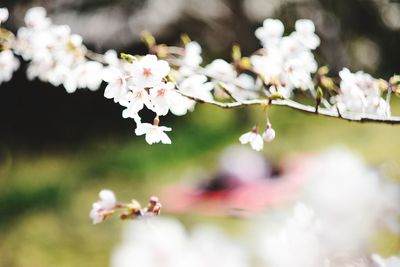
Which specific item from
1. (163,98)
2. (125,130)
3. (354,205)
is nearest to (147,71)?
(163,98)

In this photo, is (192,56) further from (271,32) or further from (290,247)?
(290,247)

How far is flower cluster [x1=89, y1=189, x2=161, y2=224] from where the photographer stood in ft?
3.44

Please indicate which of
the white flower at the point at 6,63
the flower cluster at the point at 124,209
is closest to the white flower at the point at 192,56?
the white flower at the point at 6,63

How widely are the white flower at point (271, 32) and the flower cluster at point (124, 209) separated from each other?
2.28 feet

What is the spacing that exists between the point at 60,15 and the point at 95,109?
1.31 meters

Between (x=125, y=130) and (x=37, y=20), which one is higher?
(x=125, y=130)

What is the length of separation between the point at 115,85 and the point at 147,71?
0.09 m

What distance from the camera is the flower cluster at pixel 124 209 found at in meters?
1.05

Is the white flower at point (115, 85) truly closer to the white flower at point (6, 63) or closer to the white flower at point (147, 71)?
the white flower at point (147, 71)

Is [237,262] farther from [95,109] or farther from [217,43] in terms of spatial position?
[217,43]

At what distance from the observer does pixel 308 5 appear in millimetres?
7629

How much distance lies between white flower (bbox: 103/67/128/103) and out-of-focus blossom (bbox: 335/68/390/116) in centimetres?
53

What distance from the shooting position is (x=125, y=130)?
6949mm

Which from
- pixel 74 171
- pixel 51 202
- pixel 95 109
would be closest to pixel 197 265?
pixel 51 202
